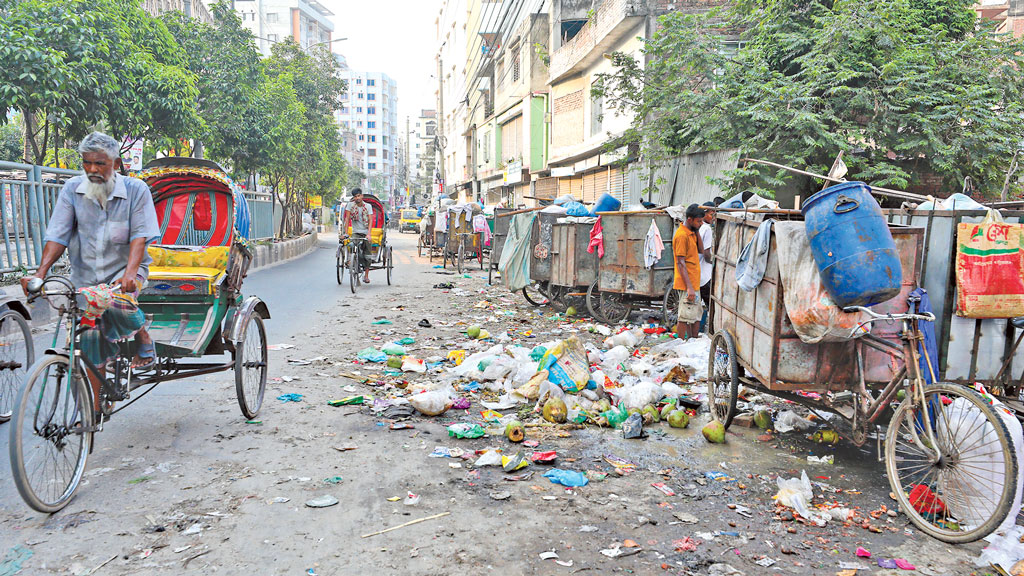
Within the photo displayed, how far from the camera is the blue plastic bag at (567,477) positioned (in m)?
4.00

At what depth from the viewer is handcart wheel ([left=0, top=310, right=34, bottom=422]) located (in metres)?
4.26

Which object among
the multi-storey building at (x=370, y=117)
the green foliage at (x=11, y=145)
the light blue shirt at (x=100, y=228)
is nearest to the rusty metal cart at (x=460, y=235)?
the light blue shirt at (x=100, y=228)

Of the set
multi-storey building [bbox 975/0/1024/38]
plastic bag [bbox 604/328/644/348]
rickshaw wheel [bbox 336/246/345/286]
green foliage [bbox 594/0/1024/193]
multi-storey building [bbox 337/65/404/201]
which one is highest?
multi-storey building [bbox 337/65/404/201]

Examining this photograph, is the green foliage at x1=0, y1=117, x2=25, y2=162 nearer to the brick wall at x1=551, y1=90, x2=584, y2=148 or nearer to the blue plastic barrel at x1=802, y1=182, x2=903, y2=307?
the brick wall at x1=551, y1=90, x2=584, y2=148

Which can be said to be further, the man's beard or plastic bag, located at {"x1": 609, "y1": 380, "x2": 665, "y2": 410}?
plastic bag, located at {"x1": 609, "y1": 380, "x2": 665, "y2": 410}

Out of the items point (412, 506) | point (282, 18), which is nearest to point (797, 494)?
point (412, 506)

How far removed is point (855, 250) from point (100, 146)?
13.5 ft

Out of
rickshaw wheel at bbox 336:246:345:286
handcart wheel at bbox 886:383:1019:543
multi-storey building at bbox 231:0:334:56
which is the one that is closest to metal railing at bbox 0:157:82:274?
rickshaw wheel at bbox 336:246:345:286

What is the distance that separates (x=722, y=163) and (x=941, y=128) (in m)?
3.27

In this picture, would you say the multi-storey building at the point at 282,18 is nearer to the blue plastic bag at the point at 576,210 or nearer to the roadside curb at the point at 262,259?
the roadside curb at the point at 262,259

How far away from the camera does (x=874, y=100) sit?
411 inches

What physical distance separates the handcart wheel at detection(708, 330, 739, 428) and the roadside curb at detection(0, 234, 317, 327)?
16.1 ft

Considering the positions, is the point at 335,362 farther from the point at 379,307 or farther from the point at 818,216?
the point at 818,216

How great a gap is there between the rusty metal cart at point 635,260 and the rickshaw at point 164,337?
5.14 metres
